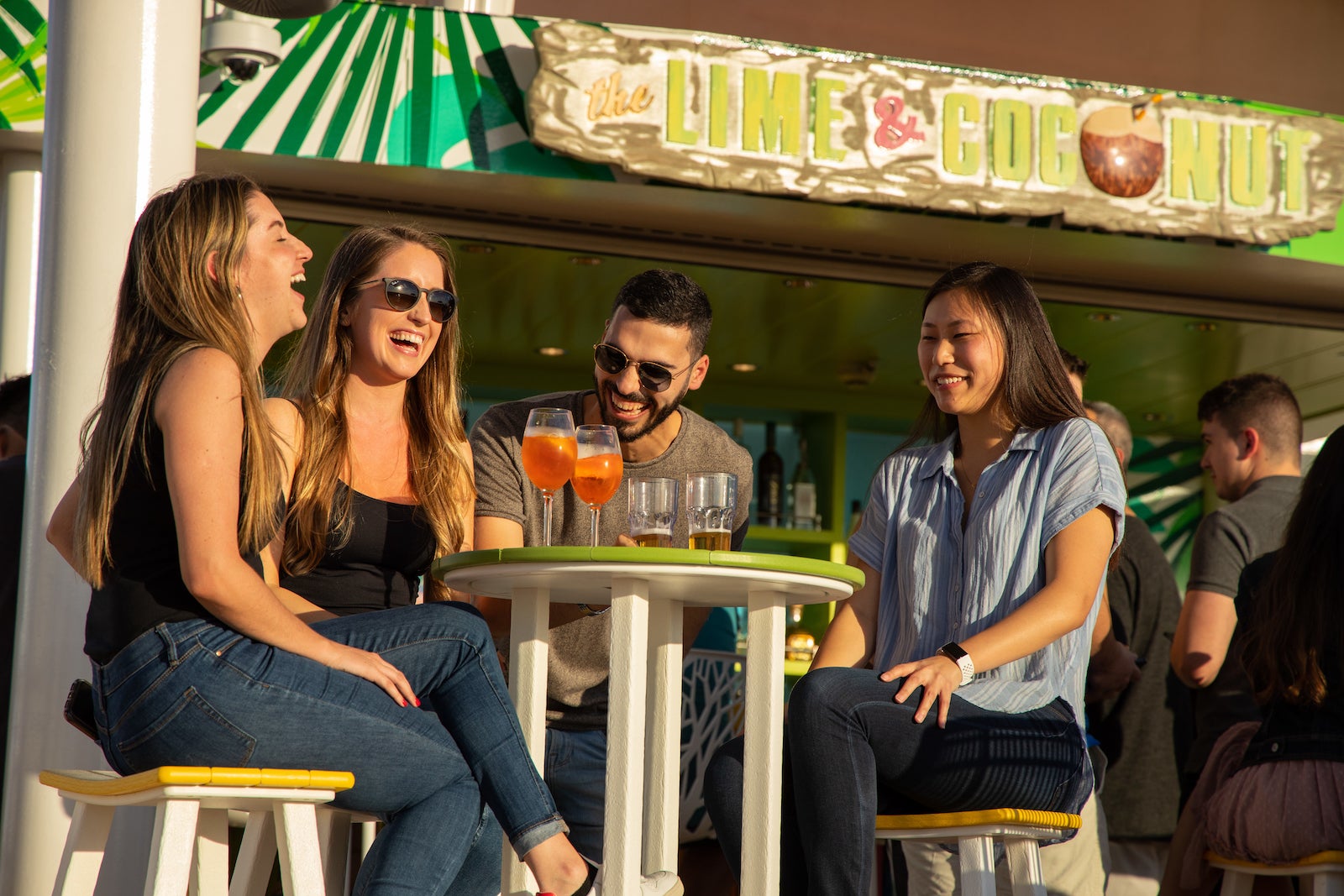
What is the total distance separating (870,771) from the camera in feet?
6.97

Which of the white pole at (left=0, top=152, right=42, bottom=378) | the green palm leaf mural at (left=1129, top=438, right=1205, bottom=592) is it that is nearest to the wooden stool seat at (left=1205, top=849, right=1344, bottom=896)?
the white pole at (left=0, top=152, right=42, bottom=378)

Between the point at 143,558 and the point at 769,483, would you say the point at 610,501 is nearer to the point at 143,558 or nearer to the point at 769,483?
the point at 143,558

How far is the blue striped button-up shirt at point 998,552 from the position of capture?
→ 7.66ft

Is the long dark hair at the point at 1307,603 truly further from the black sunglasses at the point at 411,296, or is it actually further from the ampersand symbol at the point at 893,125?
the ampersand symbol at the point at 893,125

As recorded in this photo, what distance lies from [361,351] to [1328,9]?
4.70m

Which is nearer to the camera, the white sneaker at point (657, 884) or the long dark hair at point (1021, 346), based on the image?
the white sneaker at point (657, 884)

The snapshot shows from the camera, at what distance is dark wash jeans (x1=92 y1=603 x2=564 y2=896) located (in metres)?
1.87

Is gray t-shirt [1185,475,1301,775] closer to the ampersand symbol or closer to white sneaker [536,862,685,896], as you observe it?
the ampersand symbol

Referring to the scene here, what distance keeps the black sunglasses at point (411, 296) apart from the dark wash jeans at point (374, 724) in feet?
2.06

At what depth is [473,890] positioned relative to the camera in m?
2.21

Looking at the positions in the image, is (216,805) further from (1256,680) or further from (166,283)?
(1256,680)

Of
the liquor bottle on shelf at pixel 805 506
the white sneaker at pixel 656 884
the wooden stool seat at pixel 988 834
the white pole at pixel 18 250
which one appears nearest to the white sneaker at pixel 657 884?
the white sneaker at pixel 656 884

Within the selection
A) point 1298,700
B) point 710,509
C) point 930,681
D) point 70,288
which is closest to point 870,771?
point 930,681

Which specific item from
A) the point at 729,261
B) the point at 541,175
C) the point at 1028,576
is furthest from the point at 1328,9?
the point at 1028,576
